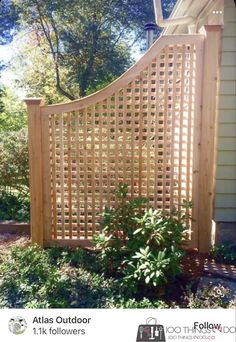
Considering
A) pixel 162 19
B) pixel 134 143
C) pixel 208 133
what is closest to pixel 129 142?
pixel 134 143

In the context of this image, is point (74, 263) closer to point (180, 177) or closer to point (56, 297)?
point (56, 297)

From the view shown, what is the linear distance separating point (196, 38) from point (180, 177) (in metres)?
1.19

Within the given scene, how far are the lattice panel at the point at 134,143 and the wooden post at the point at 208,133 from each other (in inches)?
4.3

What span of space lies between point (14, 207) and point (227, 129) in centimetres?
286

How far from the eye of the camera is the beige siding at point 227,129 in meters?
2.90

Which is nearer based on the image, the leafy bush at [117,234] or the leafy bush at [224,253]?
the leafy bush at [117,234]

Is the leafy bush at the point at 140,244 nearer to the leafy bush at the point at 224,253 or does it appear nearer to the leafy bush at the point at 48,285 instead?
the leafy bush at the point at 48,285

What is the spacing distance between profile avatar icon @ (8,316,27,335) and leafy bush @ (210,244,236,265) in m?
1.72

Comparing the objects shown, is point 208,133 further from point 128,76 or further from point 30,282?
point 30,282

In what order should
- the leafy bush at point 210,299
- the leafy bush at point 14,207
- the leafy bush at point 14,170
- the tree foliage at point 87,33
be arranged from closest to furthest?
the leafy bush at point 210,299 < the leafy bush at point 14,207 < the leafy bush at point 14,170 < the tree foliage at point 87,33

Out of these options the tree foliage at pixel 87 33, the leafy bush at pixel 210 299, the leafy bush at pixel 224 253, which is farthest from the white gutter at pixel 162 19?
the tree foliage at pixel 87 33

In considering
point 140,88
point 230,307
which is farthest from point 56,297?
point 140,88

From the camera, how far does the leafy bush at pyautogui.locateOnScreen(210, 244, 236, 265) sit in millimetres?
2870

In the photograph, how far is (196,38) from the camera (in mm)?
2859
